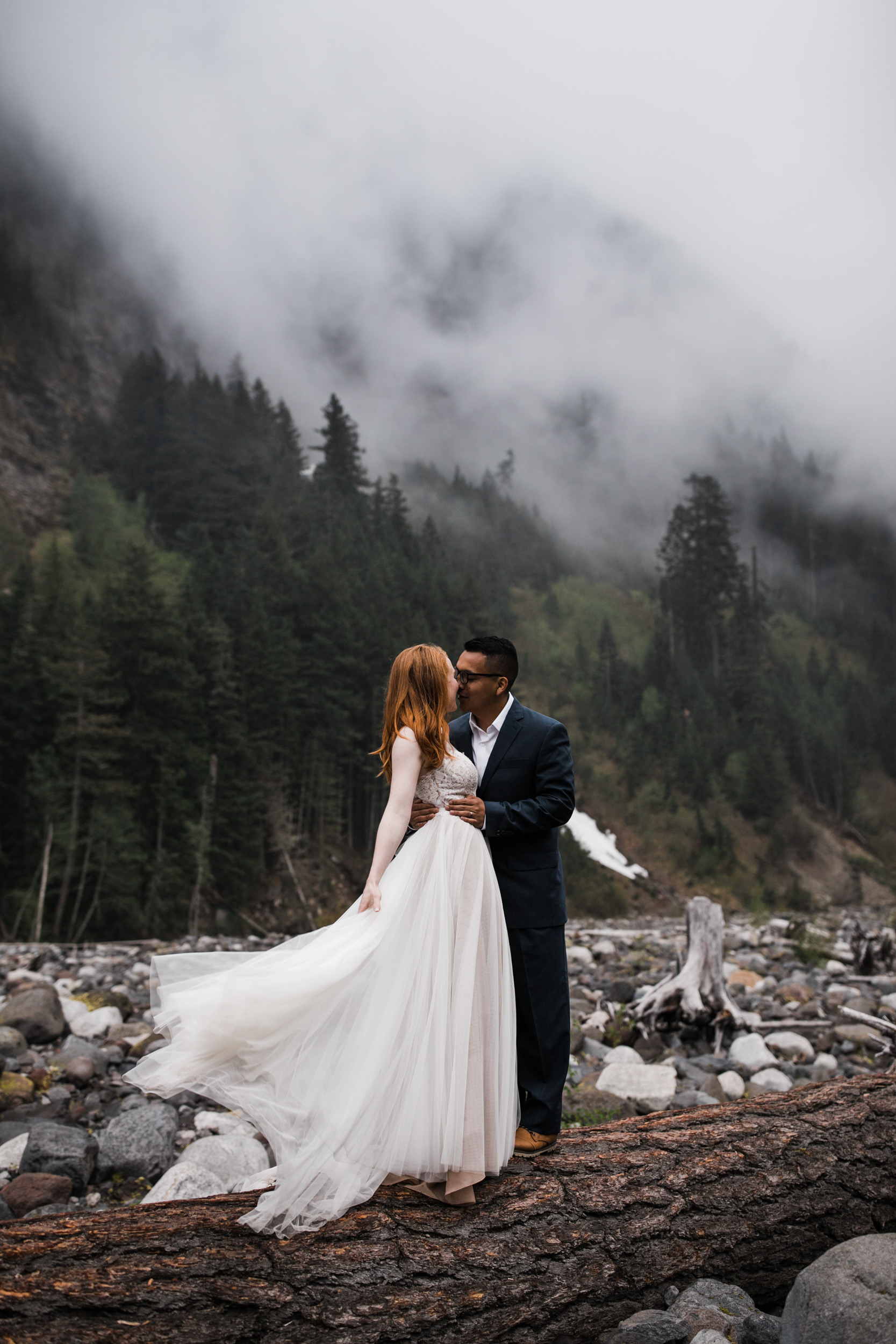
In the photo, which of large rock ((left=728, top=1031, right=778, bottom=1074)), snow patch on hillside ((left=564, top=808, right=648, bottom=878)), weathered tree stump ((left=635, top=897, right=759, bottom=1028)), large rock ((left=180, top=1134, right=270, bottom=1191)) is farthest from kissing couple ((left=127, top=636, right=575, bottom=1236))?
snow patch on hillside ((left=564, top=808, right=648, bottom=878))

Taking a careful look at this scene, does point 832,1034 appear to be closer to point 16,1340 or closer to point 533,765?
point 533,765

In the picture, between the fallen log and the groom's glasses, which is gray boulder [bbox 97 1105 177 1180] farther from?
the groom's glasses

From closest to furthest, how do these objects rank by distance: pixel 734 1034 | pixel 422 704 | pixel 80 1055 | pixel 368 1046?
pixel 368 1046 → pixel 422 704 → pixel 80 1055 → pixel 734 1034

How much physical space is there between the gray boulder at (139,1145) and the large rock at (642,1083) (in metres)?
3.64

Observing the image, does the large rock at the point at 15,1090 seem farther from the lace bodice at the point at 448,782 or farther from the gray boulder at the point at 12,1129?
the lace bodice at the point at 448,782

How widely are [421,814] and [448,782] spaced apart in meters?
0.22

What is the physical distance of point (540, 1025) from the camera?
3625mm

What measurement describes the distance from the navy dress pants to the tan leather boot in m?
0.03

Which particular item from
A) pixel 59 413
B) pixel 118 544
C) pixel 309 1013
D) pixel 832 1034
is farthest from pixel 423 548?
pixel 309 1013

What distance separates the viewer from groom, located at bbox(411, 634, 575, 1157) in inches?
143

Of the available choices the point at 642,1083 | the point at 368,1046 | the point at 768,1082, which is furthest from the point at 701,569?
the point at 368,1046

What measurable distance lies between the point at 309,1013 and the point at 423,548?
61.8 metres

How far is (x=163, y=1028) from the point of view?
3.31 metres

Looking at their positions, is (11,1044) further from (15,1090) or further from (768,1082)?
(768,1082)
